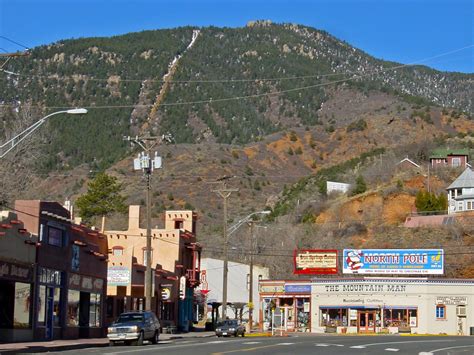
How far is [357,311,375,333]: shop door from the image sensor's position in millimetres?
88000

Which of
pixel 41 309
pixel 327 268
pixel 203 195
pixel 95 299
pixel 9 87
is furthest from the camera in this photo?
pixel 9 87

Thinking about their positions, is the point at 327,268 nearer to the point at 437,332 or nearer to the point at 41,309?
the point at 437,332

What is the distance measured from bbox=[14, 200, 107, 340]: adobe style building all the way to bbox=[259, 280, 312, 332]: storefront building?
3697 cm

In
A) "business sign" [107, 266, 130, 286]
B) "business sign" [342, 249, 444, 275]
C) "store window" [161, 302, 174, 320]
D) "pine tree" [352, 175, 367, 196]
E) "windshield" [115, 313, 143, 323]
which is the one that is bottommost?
"windshield" [115, 313, 143, 323]

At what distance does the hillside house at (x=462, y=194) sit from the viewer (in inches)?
4796

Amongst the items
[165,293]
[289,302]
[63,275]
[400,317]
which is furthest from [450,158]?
[63,275]

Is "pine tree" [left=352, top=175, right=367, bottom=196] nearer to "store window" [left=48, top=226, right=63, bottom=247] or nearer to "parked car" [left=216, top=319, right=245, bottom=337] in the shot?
"parked car" [left=216, top=319, right=245, bottom=337]

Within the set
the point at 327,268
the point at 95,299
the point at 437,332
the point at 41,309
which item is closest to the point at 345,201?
the point at 327,268

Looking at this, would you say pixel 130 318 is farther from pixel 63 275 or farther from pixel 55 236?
pixel 55 236

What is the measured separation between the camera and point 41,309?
47.1m

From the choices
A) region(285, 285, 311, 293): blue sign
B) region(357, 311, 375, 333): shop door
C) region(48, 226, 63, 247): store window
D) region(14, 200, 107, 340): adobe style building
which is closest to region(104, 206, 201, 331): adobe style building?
region(14, 200, 107, 340): adobe style building

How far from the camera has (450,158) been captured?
471ft

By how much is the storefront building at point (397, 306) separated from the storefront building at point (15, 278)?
47847 mm

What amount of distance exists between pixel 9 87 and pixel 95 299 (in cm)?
15051
